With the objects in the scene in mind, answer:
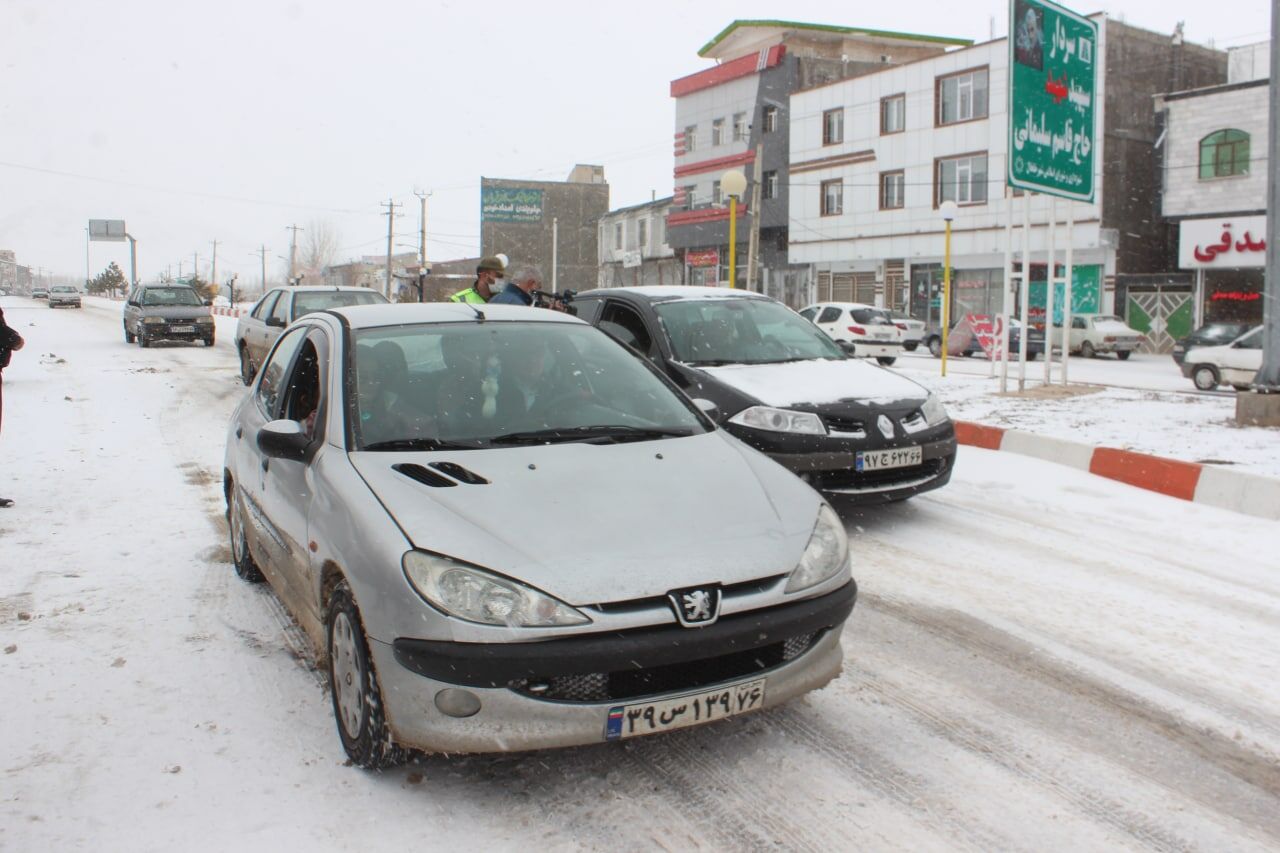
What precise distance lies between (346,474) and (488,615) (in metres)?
0.91

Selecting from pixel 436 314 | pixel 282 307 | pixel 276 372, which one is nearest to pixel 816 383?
pixel 436 314

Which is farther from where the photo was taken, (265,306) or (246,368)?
(265,306)

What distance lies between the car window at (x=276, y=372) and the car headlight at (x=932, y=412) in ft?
12.3

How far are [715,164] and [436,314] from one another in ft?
151

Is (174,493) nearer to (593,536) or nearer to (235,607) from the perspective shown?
(235,607)

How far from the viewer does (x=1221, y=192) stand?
29.6 m

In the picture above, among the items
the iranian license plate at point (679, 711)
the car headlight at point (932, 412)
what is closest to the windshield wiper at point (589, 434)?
the iranian license plate at point (679, 711)

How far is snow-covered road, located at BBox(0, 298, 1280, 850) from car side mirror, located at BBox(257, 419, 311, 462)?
869 mm

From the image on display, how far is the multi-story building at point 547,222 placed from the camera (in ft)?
249

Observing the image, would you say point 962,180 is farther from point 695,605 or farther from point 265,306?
point 695,605

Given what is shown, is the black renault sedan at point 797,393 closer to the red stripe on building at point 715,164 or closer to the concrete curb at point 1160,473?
the concrete curb at point 1160,473

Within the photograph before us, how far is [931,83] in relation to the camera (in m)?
A: 37.0

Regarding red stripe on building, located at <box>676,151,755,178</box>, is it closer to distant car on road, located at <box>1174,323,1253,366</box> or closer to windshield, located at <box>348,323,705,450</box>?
distant car on road, located at <box>1174,323,1253,366</box>

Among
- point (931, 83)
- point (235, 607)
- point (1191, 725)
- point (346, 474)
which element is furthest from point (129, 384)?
point (931, 83)
